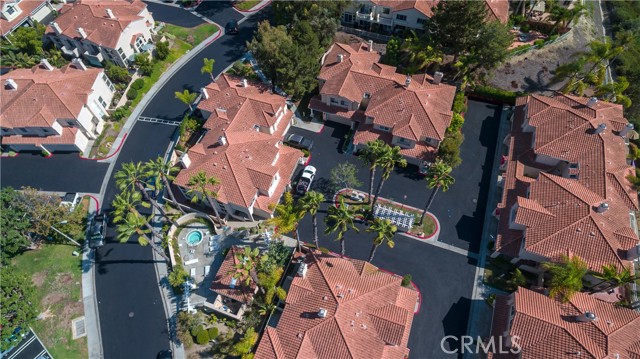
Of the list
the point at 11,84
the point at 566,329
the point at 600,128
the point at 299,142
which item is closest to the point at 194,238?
the point at 299,142

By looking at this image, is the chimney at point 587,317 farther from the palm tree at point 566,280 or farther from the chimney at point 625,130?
the chimney at point 625,130

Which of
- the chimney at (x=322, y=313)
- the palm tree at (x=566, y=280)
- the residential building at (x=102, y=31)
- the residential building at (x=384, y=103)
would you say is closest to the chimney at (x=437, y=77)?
the residential building at (x=384, y=103)

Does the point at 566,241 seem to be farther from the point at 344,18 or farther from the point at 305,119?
the point at 344,18

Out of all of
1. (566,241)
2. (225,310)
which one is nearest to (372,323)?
(225,310)

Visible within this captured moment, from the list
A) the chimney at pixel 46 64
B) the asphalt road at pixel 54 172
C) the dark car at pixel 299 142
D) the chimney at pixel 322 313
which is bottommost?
the asphalt road at pixel 54 172

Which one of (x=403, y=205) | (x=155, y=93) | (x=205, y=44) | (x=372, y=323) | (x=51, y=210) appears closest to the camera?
(x=372, y=323)

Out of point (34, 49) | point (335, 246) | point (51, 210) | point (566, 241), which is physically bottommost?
point (335, 246)

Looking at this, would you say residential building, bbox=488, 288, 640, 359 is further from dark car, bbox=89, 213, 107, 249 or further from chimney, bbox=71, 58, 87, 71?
chimney, bbox=71, 58, 87, 71

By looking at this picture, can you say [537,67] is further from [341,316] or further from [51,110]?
[51,110]
